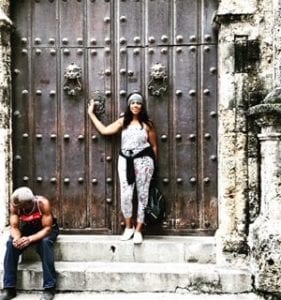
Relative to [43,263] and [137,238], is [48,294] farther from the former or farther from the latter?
[137,238]

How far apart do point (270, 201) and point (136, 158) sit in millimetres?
1214

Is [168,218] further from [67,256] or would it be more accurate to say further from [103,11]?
[103,11]

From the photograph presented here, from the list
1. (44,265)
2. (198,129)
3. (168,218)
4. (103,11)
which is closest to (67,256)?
(44,265)

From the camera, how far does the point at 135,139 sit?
4.97 m

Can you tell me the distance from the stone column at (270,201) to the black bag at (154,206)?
0.89 m

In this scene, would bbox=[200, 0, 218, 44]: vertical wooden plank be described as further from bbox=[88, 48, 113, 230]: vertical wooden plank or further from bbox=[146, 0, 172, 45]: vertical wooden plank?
bbox=[88, 48, 113, 230]: vertical wooden plank

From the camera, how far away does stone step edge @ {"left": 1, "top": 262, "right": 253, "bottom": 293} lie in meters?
4.62

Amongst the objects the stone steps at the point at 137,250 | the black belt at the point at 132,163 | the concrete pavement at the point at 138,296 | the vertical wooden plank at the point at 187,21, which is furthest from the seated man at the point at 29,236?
the vertical wooden plank at the point at 187,21

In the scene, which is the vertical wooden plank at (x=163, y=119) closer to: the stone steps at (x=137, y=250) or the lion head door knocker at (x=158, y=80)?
the lion head door knocker at (x=158, y=80)

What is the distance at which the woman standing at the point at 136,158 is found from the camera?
16.3ft

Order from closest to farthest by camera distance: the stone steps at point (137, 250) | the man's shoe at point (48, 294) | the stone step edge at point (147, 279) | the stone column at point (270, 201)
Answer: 1. the stone column at point (270, 201)
2. the man's shoe at point (48, 294)
3. the stone step edge at point (147, 279)
4. the stone steps at point (137, 250)

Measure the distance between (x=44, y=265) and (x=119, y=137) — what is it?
1335mm

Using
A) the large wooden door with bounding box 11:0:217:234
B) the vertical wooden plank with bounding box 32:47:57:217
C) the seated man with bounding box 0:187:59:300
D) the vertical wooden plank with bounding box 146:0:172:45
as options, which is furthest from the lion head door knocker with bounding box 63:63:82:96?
the seated man with bounding box 0:187:59:300

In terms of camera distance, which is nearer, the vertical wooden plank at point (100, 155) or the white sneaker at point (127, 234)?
the white sneaker at point (127, 234)
